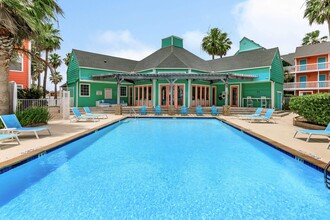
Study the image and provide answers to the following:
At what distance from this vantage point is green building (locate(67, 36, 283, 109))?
23.8 m

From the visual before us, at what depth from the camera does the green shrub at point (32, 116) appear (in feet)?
35.5

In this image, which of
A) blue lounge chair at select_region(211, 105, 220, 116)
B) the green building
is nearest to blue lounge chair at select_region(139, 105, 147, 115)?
the green building

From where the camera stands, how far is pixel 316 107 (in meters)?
11.3

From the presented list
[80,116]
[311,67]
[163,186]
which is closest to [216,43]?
[311,67]

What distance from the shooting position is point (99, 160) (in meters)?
6.90

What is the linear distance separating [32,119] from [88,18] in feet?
32.9

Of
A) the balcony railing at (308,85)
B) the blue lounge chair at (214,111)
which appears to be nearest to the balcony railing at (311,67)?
the balcony railing at (308,85)

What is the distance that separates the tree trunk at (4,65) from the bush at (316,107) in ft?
49.9

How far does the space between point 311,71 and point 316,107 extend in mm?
24234

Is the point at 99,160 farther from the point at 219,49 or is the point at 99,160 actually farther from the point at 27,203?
the point at 219,49

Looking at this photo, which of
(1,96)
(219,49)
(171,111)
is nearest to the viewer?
(1,96)

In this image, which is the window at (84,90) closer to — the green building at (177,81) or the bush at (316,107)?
the green building at (177,81)

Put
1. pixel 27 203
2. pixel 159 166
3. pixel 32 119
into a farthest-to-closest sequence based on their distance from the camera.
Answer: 1. pixel 32 119
2. pixel 159 166
3. pixel 27 203

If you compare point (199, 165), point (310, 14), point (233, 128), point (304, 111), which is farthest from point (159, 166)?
point (310, 14)
